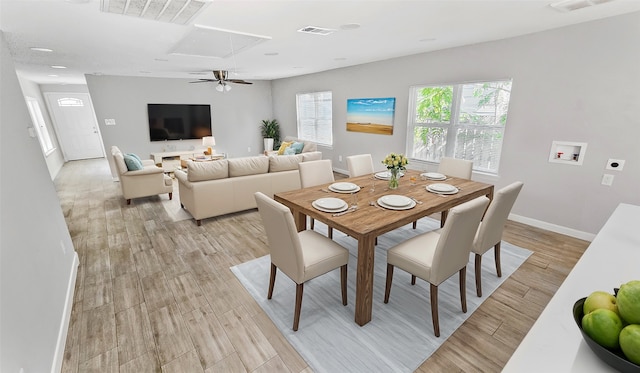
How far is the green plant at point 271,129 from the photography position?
828 centimetres

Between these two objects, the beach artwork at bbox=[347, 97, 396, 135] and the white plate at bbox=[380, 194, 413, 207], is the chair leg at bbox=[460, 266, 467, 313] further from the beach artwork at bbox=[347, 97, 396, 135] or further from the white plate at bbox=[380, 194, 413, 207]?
the beach artwork at bbox=[347, 97, 396, 135]

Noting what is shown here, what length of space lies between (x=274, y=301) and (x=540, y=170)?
3512mm

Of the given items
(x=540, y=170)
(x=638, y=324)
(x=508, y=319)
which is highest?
(x=638, y=324)

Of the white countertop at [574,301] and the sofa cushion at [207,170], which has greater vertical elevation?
the white countertop at [574,301]

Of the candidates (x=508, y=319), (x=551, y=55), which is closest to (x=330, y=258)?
(x=508, y=319)

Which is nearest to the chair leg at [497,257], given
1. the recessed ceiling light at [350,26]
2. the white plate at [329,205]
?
the white plate at [329,205]

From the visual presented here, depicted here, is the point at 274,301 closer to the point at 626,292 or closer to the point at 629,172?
the point at 626,292

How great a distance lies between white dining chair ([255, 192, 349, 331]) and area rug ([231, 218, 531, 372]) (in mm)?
167

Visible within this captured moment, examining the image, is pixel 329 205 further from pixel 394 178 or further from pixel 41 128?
pixel 41 128

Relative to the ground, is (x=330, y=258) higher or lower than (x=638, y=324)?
lower

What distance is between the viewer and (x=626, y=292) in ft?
1.97

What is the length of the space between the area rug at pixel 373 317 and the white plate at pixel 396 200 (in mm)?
800

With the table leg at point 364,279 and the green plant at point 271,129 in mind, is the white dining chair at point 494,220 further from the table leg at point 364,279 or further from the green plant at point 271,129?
the green plant at point 271,129

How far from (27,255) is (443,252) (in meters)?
2.55
